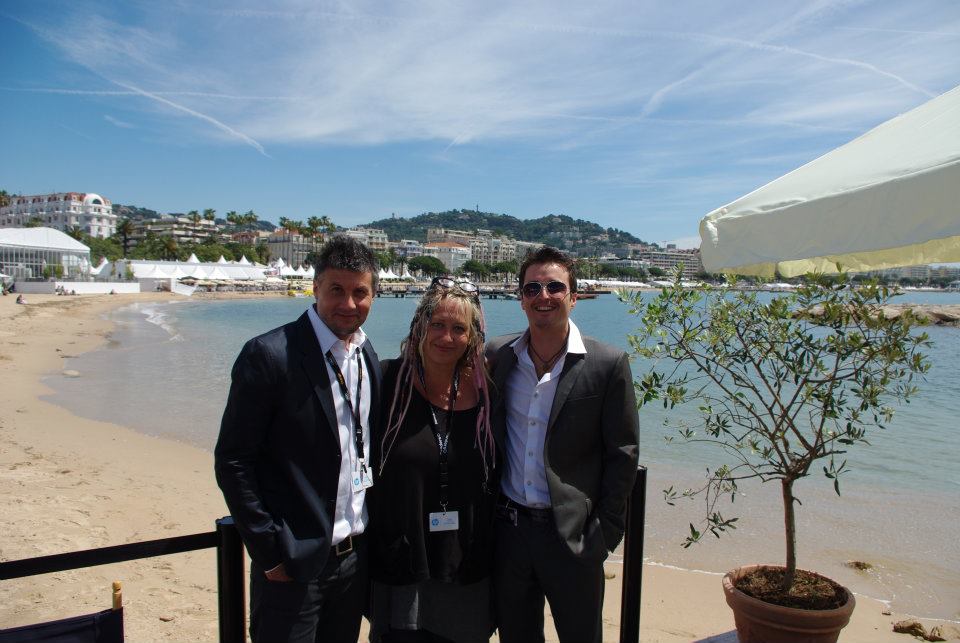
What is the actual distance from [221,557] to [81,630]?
1.70ft

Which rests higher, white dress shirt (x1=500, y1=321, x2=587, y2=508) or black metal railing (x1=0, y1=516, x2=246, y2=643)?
white dress shirt (x1=500, y1=321, x2=587, y2=508)

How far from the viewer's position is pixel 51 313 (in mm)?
33344

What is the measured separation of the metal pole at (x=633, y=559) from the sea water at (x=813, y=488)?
200cm

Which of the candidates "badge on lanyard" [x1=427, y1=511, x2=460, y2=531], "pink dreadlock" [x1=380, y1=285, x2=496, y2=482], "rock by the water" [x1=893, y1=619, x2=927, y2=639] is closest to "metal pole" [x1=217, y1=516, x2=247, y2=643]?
"pink dreadlock" [x1=380, y1=285, x2=496, y2=482]

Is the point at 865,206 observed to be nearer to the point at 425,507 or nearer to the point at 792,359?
the point at 792,359

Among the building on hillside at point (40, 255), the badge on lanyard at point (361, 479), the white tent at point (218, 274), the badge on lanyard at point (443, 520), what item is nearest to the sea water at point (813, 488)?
the badge on lanyard at point (443, 520)

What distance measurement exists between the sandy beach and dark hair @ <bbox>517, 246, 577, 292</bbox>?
Result: 227 cm

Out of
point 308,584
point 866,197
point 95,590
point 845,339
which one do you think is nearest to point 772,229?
point 866,197

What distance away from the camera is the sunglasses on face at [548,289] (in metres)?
2.51

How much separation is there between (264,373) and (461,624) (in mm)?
1240

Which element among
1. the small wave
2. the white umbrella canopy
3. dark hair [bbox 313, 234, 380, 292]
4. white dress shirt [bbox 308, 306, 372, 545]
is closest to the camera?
the white umbrella canopy

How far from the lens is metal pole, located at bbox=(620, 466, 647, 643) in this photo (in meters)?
2.69

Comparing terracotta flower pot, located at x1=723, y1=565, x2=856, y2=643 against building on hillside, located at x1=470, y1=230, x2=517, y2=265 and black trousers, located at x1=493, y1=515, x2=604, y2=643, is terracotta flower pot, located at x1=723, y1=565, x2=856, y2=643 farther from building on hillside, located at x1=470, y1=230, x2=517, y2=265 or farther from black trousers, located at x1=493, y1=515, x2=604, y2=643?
building on hillside, located at x1=470, y1=230, x2=517, y2=265

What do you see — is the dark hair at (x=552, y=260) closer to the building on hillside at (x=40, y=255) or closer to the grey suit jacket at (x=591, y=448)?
the grey suit jacket at (x=591, y=448)
